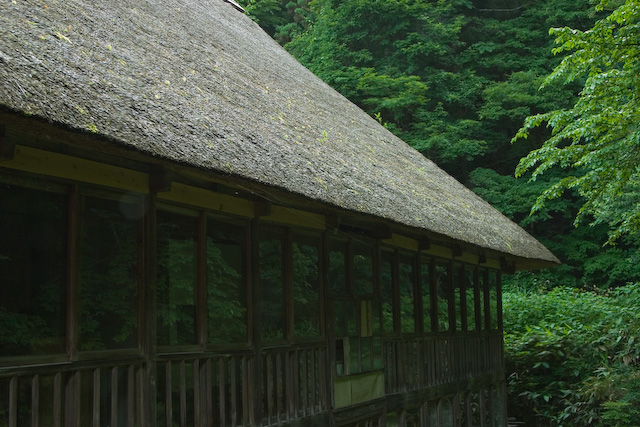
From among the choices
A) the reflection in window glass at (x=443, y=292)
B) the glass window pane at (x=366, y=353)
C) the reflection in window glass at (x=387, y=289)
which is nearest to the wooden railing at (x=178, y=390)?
the reflection in window glass at (x=387, y=289)

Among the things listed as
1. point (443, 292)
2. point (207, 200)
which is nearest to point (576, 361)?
point (443, 292)

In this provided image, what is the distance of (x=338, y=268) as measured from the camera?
9.62 metres

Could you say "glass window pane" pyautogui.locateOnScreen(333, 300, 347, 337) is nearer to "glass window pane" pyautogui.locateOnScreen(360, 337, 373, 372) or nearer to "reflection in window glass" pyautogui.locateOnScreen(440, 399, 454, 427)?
"glass window pane" pyautogui.locateOnScreen(360, 337, 373, 372)

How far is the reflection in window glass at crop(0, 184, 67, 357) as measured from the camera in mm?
4922

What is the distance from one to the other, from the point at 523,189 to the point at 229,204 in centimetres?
2220

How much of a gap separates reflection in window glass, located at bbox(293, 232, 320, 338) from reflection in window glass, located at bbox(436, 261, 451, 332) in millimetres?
4573

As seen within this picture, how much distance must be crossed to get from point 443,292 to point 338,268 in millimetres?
4340

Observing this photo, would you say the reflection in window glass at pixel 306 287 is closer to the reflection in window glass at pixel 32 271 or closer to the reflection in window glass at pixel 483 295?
the reflection in window glass at pixel 32 271

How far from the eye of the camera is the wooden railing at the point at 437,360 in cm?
1108

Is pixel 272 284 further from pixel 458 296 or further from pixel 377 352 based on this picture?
pixel 458 296

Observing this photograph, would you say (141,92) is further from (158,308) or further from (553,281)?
(553,281)

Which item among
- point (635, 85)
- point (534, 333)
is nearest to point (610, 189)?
point (635, 85)

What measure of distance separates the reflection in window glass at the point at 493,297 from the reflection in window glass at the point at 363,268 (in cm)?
637

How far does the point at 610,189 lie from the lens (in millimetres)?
13859
